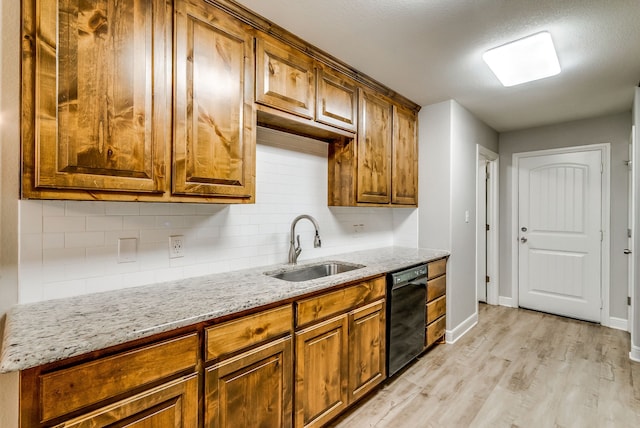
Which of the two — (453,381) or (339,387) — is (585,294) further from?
(339,387)

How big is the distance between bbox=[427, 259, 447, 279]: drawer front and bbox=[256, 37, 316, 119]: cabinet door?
5.55 ft

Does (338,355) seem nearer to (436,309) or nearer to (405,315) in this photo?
(405,315)

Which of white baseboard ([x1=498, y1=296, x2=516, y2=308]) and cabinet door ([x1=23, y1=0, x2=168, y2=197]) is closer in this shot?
cabinet door ([x1=23, y1=0, x2=168, y2=197])

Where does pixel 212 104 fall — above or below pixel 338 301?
above

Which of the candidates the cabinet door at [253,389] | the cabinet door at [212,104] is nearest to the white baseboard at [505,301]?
the cabinet door at [253,389]

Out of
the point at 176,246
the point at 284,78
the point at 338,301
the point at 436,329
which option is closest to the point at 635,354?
the point at 436,329

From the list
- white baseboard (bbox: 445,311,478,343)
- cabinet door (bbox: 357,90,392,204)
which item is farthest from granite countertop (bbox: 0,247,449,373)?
white baseboard (bbox: 445,311,478,343)

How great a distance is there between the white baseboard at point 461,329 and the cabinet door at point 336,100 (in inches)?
87.8

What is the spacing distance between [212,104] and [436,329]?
2.68 metres

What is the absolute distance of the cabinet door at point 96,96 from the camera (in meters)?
1.10

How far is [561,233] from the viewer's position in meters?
3.79

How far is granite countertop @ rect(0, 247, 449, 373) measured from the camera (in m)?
0.94

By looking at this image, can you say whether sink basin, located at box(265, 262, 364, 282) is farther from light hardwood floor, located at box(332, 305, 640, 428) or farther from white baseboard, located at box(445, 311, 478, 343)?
white baseboard, located at box(445, 311, 478, 343)

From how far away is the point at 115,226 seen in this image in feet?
5.08
